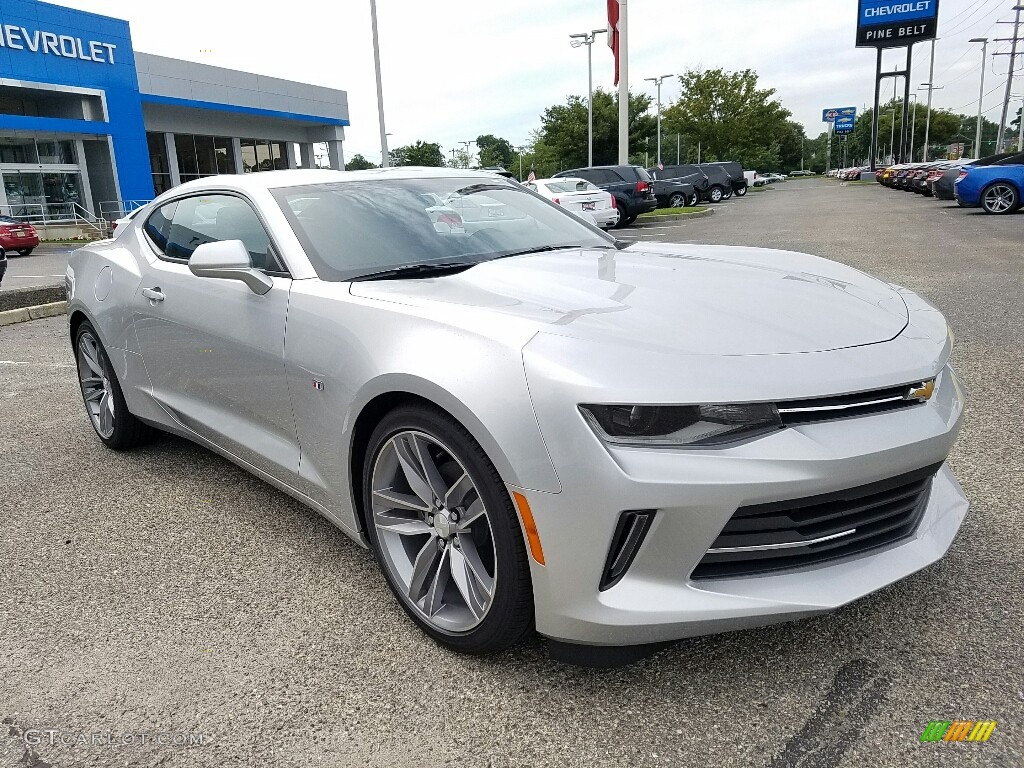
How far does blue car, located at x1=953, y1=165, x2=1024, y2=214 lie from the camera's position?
59.9ft

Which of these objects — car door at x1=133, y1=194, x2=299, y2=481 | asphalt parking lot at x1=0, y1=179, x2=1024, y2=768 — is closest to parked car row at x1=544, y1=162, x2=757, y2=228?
car door at x1=133, y1=194, x2=299, y2=481

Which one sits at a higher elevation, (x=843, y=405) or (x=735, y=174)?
(x=735, y=174)

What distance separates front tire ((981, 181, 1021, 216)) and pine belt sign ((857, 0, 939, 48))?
46.6 m

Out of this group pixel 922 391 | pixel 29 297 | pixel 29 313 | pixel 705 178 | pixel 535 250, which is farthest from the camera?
pixel 705 178

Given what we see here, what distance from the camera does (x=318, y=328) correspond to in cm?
267

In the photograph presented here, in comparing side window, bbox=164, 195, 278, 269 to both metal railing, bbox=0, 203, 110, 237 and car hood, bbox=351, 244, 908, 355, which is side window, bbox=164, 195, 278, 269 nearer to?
car hood, bbox=351, 244, 908, 355

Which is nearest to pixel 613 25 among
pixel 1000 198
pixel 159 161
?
pixel 1000 198

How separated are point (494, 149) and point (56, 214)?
324 ft

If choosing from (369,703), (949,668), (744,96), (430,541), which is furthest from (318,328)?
(744,96)

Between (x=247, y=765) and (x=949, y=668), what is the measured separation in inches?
75.0

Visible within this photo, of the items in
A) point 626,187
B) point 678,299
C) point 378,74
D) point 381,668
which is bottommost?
point 381,668

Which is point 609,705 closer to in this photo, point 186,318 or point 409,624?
point 409,624

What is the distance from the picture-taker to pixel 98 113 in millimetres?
31750

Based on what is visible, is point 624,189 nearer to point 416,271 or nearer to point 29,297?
point 29,297
